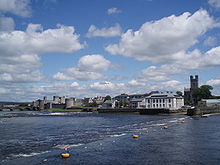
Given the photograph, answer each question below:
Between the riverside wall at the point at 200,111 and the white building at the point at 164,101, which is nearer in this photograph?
the riverside wall at the point at 200,111

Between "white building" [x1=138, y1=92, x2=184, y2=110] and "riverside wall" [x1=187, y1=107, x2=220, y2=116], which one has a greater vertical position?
"white building" [x1=138, y1=92, x2=184, y2=110]

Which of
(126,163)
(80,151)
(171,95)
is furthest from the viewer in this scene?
(171,95)

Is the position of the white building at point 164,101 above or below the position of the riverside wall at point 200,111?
above

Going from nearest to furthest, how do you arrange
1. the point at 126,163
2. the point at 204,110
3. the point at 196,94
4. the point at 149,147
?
the point at 126,163 < the point at 149,147 < the point at 204,110 < the point at 196,94

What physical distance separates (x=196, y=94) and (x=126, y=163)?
180 meters

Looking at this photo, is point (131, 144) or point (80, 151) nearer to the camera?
point (80, 151)

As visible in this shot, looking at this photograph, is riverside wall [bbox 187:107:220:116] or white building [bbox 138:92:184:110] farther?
white building [bbox 138:92:184:110]

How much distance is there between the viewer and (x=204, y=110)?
113688 millimetres

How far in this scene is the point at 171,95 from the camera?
151 meters

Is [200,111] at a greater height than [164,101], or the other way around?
[164,101]

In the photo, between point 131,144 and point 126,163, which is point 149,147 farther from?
point 126,163

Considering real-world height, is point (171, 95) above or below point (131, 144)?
above

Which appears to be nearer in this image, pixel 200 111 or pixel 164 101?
pixel 200 111

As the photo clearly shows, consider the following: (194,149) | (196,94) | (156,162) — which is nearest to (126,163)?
(156,162)
